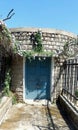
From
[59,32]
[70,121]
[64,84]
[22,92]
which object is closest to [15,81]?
[22,92]

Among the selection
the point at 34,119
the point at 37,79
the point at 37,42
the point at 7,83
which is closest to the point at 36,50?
the point at 37,42

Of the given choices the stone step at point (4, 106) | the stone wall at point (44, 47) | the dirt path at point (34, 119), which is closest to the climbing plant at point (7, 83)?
the stone wall at point (44, 47)

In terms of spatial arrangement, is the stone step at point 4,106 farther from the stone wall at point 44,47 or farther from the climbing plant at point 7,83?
the stone wall at point 44,47

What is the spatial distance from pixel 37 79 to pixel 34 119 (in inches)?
129

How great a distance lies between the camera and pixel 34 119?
9.11 m

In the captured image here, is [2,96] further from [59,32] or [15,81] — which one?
[59,32]

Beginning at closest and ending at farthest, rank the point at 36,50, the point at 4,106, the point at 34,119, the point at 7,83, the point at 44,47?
the point at 34,119 < the point at 4,106 < the point at 7,83 < the point at 36,50 < the point at 44,47

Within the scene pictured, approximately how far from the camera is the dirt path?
8.11 meters

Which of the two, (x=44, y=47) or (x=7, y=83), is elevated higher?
(x=44, y=47)

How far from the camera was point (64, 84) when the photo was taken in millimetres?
12148

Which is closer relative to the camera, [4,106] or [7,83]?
[4,106]

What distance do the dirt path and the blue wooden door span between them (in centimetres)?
87

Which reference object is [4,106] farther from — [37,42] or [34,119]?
[37,42]

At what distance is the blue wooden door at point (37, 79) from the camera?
12.1 metres
